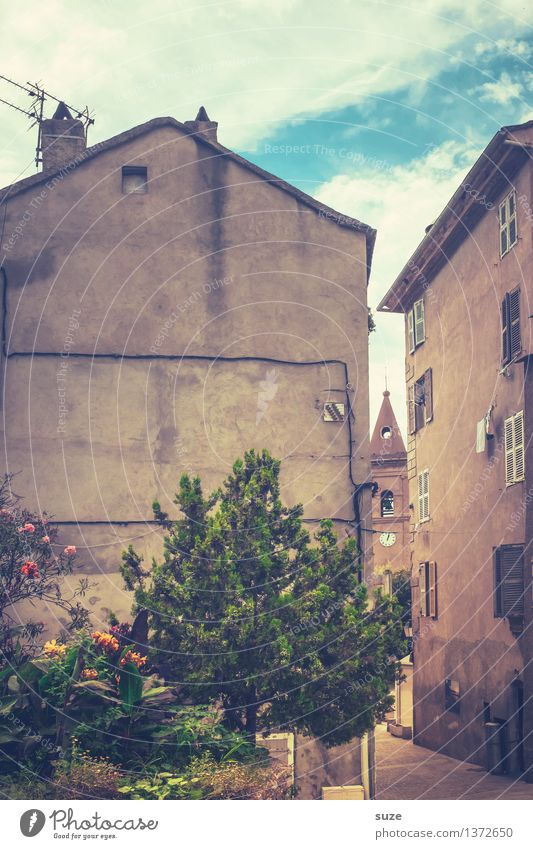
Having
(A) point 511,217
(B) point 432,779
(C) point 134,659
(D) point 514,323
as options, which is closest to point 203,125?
(A) point 511,217

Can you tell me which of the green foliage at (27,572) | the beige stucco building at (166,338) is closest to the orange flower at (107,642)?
the green foliage at (27,572)

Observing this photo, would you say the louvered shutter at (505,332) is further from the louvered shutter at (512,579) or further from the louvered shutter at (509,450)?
the louvered shutter at (512,579)

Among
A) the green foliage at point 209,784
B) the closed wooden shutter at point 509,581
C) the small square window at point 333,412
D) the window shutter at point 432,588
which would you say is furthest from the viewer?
the window shutter at point 432,588

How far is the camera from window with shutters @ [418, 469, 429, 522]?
1151 inches

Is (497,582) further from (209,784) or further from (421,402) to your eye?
(209,784)

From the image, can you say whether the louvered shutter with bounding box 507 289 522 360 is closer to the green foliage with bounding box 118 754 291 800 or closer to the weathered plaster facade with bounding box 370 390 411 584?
the green foliage with bounding box 118 754 291 800

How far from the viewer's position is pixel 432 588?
2845 cm

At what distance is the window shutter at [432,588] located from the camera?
92.6ft

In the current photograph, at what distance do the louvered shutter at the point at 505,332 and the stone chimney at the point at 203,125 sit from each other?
303 inches

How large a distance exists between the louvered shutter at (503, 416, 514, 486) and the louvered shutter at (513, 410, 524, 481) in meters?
0.20

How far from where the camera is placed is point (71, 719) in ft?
43.5

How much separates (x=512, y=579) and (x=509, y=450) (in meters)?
2.86

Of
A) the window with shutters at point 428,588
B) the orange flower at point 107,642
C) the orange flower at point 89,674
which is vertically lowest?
the orange flower at point 89,674
